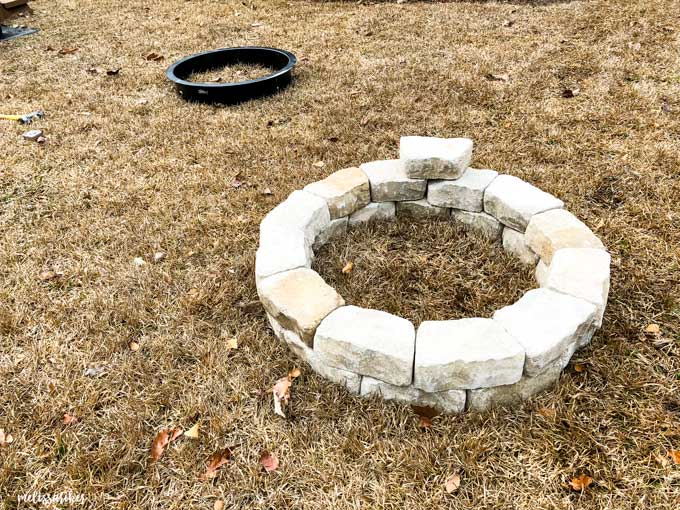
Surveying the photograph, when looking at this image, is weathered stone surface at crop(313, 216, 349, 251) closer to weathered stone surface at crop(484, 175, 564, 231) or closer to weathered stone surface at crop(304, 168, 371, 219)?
weathered stone surface at crop(304, 168, 371, 219)

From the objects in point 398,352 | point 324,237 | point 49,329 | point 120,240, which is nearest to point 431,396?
point 398,352

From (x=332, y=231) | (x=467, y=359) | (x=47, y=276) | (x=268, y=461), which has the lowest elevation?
(x=268, y=461)

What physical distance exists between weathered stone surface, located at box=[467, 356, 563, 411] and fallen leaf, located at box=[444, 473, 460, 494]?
0.94 feet

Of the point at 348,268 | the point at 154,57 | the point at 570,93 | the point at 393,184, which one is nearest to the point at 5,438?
the point at 348,268

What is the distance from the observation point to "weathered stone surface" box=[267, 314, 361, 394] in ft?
6.75

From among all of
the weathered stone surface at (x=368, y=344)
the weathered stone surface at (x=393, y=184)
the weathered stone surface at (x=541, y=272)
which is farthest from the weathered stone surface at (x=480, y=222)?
the weathered stone surface at (x=368, y=344)

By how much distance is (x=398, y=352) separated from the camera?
1873 millimetres

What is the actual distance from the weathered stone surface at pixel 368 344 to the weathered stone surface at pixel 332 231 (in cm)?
83

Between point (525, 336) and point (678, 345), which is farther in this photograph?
point (678, 345)

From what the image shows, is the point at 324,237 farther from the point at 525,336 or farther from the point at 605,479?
the point at 605,479

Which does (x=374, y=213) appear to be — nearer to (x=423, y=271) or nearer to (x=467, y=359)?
(x=423, y=271)

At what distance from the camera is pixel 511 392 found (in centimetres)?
196

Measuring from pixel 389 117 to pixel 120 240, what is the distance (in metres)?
2.54

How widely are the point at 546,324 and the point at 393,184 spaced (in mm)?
1337
